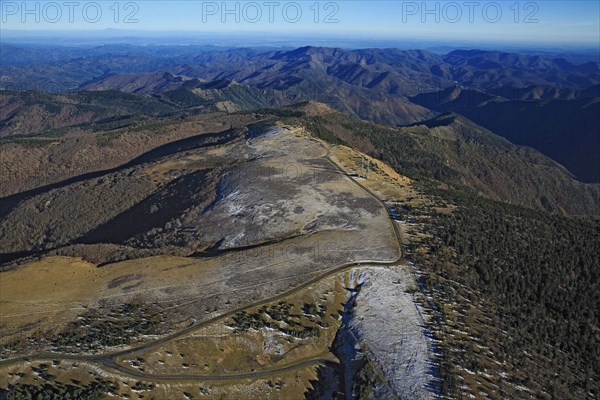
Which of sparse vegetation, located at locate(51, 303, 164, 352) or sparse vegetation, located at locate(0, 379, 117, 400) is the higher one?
sparse vegetation, located at locate(51, 303, 164, 352)

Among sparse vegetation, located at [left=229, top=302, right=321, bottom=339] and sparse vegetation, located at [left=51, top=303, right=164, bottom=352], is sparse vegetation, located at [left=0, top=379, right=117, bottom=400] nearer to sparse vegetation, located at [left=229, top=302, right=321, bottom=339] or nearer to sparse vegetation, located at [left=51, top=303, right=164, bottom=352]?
sparse vegetation, located at [left=51, top=303, right=164, bottom=352]

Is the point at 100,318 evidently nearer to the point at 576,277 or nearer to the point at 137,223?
the point at 137,223

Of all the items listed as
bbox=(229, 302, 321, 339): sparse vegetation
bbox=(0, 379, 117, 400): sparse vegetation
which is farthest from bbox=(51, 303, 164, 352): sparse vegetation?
bbox=(229, 302, 321, 339): sparse vegetation

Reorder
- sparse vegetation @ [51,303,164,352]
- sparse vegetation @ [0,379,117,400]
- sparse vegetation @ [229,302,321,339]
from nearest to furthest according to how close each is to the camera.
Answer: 1. sparse vegetation @ [0,379,117,400]
2. sparse vegetation @ [51,303,164,352]
3. sparse vegetation @ [229,302,321,339]

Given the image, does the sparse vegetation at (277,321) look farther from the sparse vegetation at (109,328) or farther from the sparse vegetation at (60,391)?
the sparse vegetation at (60,391)

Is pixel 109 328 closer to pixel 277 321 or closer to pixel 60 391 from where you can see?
pixel 60 391

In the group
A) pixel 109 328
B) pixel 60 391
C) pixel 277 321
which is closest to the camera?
pixel 60 391

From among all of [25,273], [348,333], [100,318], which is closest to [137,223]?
[25,273]

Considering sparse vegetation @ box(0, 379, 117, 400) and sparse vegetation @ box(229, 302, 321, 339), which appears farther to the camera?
sparse vegetation @ box(229, 302, 321, 339)

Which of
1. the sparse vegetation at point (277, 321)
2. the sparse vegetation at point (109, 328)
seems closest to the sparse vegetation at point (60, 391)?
the sparse vegetation at point (109, 328)

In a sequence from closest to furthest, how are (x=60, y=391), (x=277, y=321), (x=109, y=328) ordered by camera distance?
(x=60, y=391) → (x=109, y=328) → (x=277, y=321)

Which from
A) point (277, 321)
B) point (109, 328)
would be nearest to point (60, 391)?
point (109, 328)
